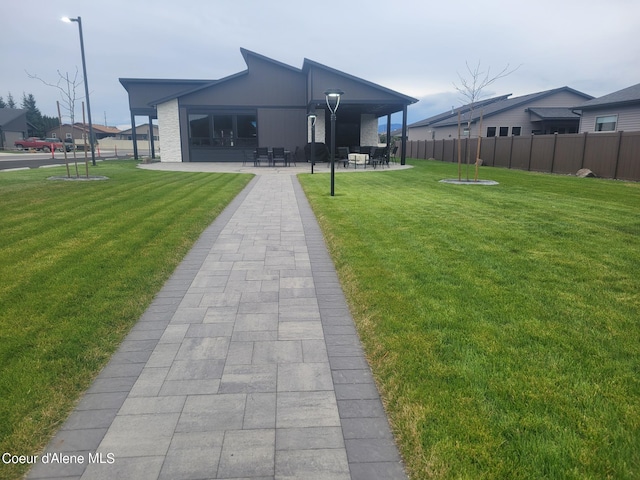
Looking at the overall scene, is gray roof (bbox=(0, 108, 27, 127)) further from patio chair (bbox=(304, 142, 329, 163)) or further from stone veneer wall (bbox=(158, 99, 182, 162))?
patio chair (bbox=(304, 142, 329, 163))

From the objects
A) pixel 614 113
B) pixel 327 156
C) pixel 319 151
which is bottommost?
pixel 327 156

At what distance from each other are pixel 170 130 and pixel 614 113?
24.4 meters

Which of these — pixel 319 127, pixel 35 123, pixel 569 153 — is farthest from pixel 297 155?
pixel 35 123

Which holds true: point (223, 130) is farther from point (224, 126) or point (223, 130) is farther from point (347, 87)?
point (347, 87)

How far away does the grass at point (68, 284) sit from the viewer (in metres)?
2.70

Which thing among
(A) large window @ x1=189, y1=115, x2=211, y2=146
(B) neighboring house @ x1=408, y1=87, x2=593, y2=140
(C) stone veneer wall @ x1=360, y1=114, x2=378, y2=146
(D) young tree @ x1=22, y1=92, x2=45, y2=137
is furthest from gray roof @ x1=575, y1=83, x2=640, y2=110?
(D) young tree @ x1=22, y1=92, x2=45, y2=137

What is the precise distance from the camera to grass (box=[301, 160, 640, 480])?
2.22m

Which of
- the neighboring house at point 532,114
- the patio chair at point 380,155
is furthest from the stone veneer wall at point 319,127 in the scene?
the neighboring house at point 532,114

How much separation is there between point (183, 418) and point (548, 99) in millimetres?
36310

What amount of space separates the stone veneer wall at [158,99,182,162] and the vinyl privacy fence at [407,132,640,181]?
16651mm

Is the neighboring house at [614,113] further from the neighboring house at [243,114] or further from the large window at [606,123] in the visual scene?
the neighboring house at [243,114]

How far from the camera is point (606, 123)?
75.1 ft

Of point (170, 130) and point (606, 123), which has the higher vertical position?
point (606, 123)

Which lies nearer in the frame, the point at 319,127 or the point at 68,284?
the point at 68,284
